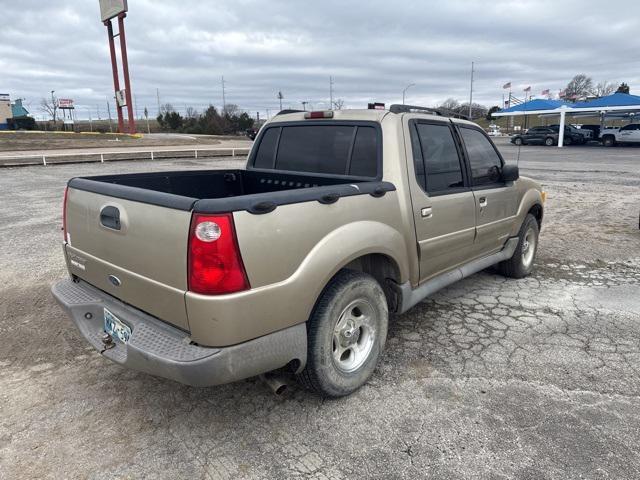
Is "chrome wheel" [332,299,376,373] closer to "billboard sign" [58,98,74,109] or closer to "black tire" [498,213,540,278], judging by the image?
"black tire" [498,213,540,278]

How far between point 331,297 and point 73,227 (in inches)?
72.0

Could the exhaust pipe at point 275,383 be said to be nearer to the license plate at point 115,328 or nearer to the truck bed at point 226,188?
the license plate at point 115,328

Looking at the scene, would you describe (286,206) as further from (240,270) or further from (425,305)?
(425,305)

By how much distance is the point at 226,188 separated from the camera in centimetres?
438

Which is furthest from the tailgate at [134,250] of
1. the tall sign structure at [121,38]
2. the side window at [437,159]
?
the tall sign structure at [121,38]

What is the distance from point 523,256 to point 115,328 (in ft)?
14.2

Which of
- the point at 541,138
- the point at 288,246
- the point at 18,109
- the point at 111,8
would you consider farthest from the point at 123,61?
the point at 18,109

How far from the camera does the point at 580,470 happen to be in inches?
94.2

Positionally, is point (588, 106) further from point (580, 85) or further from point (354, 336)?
point (580, 85)

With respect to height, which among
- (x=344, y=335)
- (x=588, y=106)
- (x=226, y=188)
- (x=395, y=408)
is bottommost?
(x=395, y=408)

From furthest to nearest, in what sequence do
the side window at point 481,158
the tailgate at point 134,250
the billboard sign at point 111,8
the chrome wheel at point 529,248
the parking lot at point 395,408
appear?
the billboard sign at point 111,8 → the chrome wheel at point 529,248 → the side window at point 481,158 → the parking lot at point 395,408 → the tailgate at point 134,250

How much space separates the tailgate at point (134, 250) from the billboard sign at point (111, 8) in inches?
1846

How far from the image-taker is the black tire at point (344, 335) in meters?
2.72

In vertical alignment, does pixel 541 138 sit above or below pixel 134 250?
below
